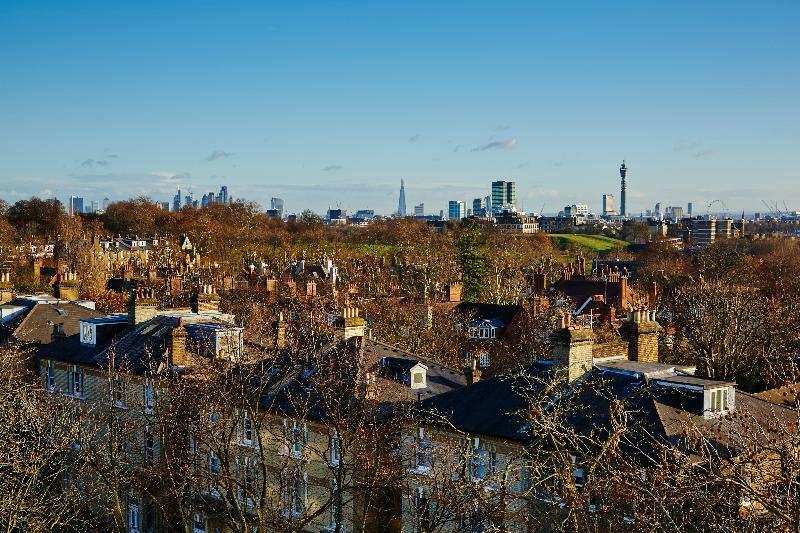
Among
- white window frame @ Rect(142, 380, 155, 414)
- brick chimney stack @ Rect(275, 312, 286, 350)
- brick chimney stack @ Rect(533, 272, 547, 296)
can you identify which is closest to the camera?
white window frame @ Rect(142, 380, 155, 414)

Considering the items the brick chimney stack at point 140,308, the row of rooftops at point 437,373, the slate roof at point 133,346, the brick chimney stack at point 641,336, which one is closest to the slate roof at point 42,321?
the row of rooftops at point 437,373

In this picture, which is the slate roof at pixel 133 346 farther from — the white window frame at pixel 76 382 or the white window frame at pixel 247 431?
the white window frame at pixel 247 431

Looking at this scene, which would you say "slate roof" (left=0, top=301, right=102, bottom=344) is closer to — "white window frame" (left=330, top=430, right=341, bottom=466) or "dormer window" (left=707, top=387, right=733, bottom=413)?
"white window frame" (left=330, top=430, right=341, bottom=466)

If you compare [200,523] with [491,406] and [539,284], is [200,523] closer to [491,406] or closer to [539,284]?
[491,406]

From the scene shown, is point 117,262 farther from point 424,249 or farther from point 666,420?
point 666,420

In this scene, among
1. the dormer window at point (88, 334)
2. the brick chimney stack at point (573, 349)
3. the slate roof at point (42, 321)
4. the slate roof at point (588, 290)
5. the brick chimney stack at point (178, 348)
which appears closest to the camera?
the brick chimney stack at point (573, 349)

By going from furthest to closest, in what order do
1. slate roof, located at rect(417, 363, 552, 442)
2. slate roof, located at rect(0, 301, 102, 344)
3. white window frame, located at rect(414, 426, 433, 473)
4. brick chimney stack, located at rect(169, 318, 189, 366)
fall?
slate roof, located at rect(0, 301, 102, 344) → brick chimney stack, located at rect(169, 318, 189, 366) → white window frame, located at rect(414, 426, 433, 473) → slate roof, located at rect(417, 363, 552, 442)

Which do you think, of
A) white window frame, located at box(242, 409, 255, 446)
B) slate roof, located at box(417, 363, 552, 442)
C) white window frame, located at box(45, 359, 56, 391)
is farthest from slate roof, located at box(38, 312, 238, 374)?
slate roof, located at box(417, 363, 552, 442)
